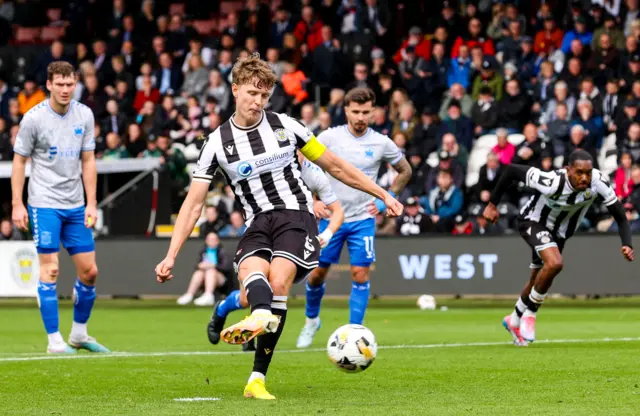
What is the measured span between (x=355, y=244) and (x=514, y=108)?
1115 cm

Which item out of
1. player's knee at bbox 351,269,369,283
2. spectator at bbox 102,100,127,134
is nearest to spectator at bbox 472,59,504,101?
spectator at bbox 102,100,127,134

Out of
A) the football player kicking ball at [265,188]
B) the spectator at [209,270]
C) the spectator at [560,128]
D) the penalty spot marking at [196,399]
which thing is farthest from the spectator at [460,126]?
the penalty spot marking at [196,399]

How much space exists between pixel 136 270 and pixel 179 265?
0.72m

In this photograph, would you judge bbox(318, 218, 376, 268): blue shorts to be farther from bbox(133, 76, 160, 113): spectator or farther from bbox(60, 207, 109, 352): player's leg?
bbox(133, 76, 160, 113): spectator

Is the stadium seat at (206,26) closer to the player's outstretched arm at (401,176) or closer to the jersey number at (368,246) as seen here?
the player's outstretched arm at (401,176)

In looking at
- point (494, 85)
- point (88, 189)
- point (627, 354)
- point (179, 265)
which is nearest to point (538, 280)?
point (627, 354)

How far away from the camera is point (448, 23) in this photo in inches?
1014

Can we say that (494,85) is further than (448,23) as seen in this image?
No

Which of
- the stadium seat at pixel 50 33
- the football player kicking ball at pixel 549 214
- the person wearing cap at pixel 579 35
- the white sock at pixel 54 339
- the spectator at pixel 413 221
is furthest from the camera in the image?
the stadium seat at pixel 50 33

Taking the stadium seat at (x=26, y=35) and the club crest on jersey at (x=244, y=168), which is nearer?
the club crest on jersey at (x=244, y=168)

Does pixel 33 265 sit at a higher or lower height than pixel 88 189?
lower

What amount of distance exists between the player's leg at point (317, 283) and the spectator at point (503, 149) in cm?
972

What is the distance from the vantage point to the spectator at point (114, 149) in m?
24.9

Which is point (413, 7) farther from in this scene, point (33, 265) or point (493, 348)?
point (493, 348)
